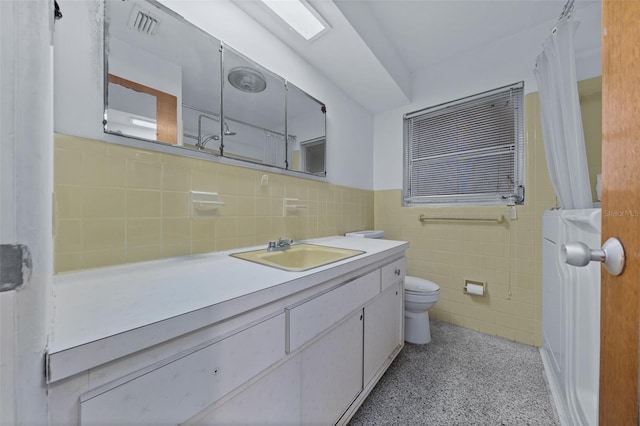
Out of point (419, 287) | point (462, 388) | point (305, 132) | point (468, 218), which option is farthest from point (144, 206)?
point (468, 218)

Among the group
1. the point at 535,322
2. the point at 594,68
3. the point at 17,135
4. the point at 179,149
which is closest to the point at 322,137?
the point at 179,149

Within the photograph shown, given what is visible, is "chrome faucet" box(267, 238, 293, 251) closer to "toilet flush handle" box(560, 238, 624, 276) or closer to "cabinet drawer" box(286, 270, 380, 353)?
"cabinet drawer" box(286, 270, 380, 353)

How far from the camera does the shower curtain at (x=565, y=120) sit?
113 cm

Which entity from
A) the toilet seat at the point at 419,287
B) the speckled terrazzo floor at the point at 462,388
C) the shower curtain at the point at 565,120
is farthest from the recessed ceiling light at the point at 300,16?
the speckled terrazzo floor at the point at 462,388

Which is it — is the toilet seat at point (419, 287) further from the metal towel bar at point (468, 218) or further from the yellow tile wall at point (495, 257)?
the metal towel bar at point (468, 218)

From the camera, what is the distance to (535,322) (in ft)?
5.85

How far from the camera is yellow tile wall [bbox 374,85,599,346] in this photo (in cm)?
178

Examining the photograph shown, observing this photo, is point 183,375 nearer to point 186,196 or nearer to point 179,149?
point 186,196

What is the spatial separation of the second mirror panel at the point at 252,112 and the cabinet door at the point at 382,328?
110 centimetres

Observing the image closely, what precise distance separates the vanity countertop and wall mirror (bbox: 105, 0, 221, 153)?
0.59 metres

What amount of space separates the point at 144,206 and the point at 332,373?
1083 mm

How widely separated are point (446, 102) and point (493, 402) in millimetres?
2355

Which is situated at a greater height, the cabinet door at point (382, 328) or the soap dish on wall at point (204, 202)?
the soap dish on wall at point (204, 202)

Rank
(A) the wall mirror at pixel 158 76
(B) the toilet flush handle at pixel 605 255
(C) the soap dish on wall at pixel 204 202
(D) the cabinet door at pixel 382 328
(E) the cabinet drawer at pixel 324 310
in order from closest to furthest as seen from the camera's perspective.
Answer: (B) the toilet flush handle at pixel 605 255
(E) the cabinet drawer at pixel 324 310
(A) the wall mirror at pixel 158 76
(C) the soap dish on wall at pixel 204 202
(D) the cabinet door at pixel 382 328
